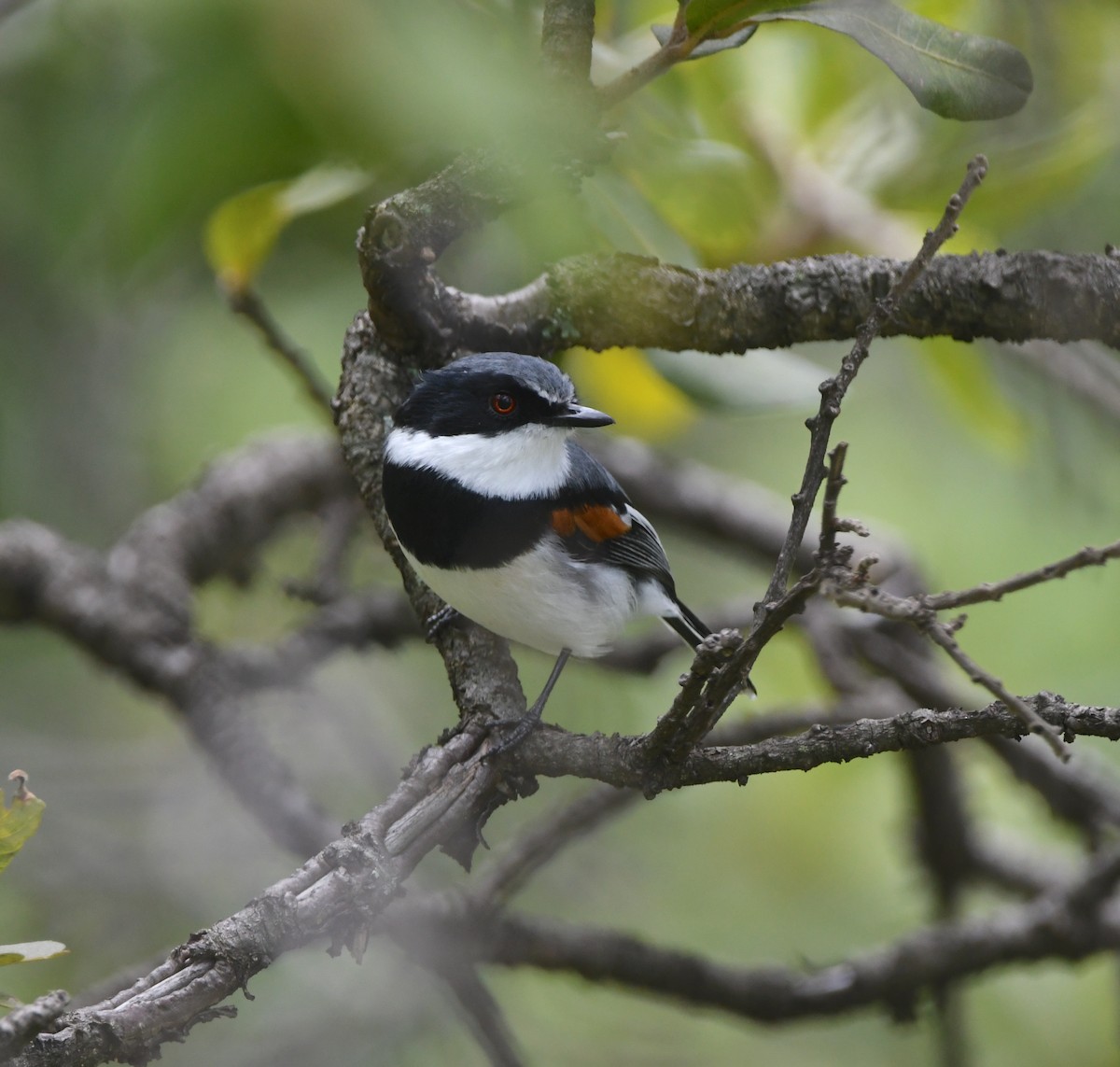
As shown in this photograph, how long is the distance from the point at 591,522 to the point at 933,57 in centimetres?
125

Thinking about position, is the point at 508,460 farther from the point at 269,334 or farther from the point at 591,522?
the point at 269,334

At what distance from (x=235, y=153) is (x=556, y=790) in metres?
3.78

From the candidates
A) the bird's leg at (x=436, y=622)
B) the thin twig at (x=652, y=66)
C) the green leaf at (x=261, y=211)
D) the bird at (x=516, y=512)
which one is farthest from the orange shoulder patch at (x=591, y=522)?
the thin twig at (x=652, y=66)

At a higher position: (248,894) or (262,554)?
(262,554)

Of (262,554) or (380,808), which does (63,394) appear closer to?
(262,554)

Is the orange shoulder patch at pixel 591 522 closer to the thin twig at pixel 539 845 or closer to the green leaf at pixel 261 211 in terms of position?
the thin twig at pixel 539 845

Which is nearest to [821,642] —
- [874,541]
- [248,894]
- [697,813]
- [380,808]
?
[874,541]

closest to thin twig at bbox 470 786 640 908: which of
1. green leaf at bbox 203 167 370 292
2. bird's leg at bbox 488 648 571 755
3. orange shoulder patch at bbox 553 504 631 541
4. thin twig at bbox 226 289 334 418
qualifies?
orange shoulder patch at bbox 553 504 631 541

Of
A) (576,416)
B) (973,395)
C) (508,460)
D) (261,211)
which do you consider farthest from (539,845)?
(973,395)

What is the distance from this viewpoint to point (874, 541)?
14.2 ft

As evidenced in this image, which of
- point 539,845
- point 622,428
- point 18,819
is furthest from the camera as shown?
point 622,428

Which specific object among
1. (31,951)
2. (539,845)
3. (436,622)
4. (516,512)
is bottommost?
(31,951)

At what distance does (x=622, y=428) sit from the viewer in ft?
14.0

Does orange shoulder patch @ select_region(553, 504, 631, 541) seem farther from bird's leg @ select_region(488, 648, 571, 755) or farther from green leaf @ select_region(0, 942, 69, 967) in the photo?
green leaf @ select_region(0, 942, 69, 967)
